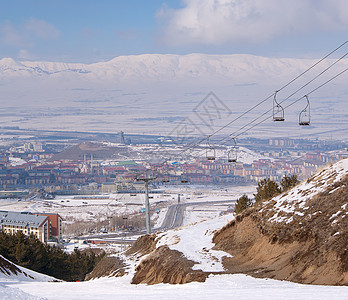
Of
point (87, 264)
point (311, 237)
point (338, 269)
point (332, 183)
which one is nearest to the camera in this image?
point (338, 269)

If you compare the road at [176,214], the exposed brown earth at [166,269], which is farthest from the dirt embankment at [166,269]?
the road at [176,214]

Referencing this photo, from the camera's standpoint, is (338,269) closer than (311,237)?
Yes

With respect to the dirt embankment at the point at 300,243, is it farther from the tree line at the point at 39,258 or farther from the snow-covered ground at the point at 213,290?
the tree line at the point at 39,258

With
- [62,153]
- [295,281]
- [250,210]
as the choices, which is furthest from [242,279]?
[62,153]

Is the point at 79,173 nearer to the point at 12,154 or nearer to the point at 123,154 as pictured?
the point at 123,154

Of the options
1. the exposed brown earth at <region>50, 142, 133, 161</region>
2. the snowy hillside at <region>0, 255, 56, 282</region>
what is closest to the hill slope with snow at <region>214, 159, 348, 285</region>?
the snowy hillside at <region>0, 255, 56, 282</region>

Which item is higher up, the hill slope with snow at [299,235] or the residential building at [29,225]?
the hill slope with snow at [299,235]
